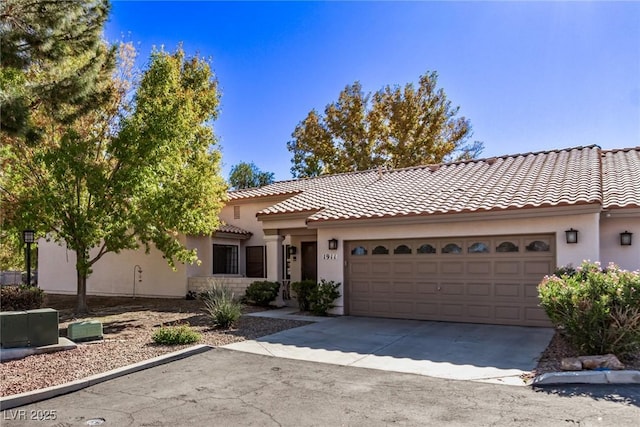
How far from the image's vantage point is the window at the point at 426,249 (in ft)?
40.2

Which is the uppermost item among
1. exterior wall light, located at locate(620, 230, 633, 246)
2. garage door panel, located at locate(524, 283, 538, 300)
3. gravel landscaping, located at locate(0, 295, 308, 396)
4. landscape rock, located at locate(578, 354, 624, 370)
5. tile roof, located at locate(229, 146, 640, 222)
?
tile roof, located at locate(229, 146, 640, 222)

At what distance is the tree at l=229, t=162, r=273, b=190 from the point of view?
43.9 meters

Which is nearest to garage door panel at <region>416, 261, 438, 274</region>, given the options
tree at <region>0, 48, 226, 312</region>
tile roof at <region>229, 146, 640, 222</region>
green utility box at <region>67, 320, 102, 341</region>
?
tile roof at <region>229, 146, 640, 222</region>

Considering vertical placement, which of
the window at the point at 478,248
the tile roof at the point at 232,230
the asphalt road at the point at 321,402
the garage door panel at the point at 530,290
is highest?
the tile roof at the point at 232,230

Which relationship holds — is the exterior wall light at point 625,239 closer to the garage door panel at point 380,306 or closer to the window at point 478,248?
the window at point 478,248

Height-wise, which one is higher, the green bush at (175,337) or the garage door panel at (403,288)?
the garage door panel at (403,288)

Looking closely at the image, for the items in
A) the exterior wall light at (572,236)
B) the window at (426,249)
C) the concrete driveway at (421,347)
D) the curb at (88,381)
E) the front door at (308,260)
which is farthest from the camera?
the front door at (308,260)

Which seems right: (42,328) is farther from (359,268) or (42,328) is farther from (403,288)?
(403,288)

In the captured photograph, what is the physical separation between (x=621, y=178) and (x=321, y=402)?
11687 mm

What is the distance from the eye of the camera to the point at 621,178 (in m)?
12.9

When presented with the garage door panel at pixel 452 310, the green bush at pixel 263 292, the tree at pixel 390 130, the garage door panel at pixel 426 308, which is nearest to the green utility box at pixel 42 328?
the green bush at pixel 263 292

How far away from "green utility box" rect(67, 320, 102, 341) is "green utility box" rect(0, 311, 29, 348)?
3.35 ft

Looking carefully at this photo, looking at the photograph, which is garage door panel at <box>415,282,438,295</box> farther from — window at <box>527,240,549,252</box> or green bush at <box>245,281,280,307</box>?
green bush at <box>245,281,280,307</box>

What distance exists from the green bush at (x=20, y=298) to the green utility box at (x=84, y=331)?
173 inches
